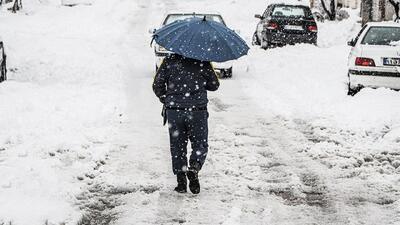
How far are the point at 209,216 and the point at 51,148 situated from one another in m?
3.04

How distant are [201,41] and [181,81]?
46cm

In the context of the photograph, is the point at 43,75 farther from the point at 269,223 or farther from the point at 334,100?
the point at 269,223

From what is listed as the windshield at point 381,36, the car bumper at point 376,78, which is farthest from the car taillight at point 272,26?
the car bumper at point 376,78

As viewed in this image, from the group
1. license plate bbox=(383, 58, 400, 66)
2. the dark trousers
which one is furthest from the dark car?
the dark trousers

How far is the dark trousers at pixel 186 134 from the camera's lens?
5844mm

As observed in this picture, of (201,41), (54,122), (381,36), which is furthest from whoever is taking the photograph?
(381,36)

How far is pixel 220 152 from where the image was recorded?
784 centimetres

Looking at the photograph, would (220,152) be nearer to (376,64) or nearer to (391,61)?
(376,64)

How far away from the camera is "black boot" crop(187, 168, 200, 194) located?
6.06m

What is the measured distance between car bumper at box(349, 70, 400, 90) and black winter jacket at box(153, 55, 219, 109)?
6.01 m

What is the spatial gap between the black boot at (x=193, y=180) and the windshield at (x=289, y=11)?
14.8 m

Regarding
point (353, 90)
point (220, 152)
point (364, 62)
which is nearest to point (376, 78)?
point (364, 62)

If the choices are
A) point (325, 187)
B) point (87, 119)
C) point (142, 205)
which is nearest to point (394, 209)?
point (325, 187)

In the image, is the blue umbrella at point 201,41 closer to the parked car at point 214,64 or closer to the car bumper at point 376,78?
the car bumper at point 376,78
